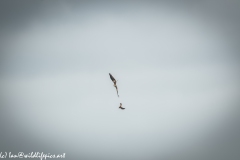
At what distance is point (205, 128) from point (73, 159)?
22.3 meters

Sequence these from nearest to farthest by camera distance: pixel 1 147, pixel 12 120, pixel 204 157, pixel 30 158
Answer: pixel 30 158, pixel 1 147, pixel 204 157, pixel 12 120

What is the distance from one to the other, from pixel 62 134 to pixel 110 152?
36.9 feet

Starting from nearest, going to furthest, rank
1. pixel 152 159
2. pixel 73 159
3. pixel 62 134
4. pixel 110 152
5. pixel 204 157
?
pixel 204 157 → pixel 73 159 → pixel 152 159 → pixel 110 152 → pixel 62 134

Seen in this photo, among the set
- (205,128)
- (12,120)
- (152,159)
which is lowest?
(152,159)

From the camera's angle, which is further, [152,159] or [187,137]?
[187,137]

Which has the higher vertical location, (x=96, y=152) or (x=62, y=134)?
(x=62, y=134)

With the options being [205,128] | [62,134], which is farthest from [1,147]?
[205,128]

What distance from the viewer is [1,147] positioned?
15.9 m

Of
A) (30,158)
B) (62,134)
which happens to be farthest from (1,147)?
(62,134)

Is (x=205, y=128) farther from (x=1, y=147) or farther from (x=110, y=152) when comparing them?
(x=1, y=147)

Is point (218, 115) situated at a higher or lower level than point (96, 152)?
higher

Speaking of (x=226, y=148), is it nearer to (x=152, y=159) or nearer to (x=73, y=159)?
(x=152, y=159)

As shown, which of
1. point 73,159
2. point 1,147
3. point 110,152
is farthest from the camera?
point 110,152

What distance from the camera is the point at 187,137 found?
1132 inches
